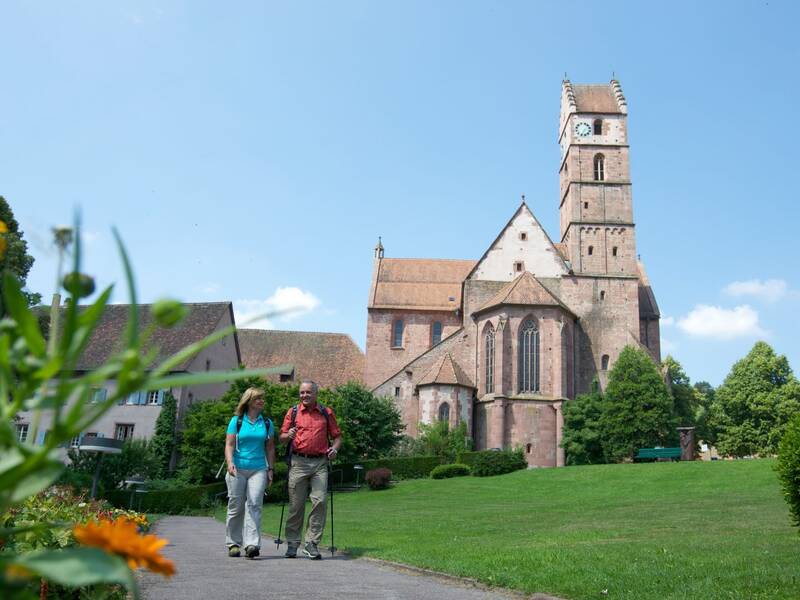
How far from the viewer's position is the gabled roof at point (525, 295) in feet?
143

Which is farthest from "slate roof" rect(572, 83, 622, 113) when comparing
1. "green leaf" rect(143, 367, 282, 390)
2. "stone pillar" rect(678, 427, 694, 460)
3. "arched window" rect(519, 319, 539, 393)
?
"green leaf" rect(143, 367, 282, 390)

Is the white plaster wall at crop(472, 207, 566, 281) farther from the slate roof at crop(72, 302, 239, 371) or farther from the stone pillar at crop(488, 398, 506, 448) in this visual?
the slate roof at crop(72, 302, 239, 371)

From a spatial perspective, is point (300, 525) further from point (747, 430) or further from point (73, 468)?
point (747, 430)

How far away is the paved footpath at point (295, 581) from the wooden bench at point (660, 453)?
32817 mm

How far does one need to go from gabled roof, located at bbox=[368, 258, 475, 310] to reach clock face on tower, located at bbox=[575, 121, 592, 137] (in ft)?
46.9

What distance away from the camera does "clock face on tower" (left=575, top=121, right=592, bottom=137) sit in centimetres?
5028

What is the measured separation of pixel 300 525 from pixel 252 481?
85 cm

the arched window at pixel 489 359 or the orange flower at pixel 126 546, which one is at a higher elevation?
the arched window at pixel 489 359

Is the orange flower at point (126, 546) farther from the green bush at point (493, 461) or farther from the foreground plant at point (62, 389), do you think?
the green bush at point (493, 461)

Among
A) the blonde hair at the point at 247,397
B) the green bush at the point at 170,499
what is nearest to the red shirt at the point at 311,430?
the blonde hair at the point at 247,397

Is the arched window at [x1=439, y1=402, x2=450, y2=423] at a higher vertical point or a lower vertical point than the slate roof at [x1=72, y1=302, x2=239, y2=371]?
lower

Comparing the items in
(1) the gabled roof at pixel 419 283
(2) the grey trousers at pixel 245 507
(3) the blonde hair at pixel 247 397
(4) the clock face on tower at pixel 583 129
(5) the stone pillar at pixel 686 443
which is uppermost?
(4) the clock face on tower at pixel 583 129

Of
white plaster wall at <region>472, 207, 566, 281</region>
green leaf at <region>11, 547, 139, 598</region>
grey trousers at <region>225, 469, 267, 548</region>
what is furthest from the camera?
white plaster wall at <region>472, 207, 566, 281</region>

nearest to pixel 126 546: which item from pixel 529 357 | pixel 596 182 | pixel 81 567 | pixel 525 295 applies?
pixel 81 567
